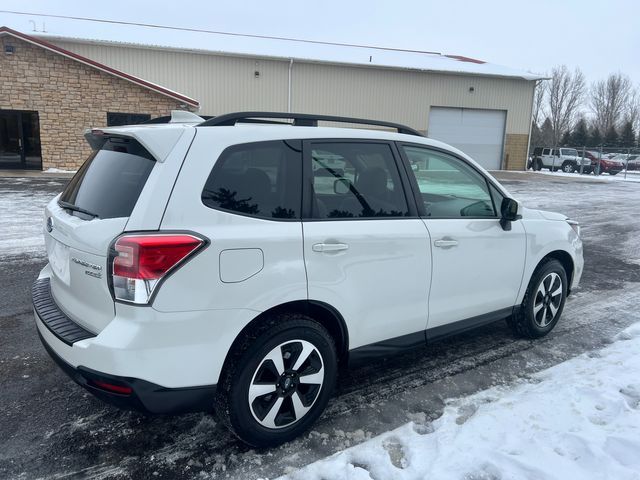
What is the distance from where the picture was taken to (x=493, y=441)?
113 inches

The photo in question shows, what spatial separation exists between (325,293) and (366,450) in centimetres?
90

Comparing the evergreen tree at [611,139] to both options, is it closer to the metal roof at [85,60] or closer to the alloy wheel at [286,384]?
the metal roof at [85,60]

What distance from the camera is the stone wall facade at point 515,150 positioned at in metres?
31.6

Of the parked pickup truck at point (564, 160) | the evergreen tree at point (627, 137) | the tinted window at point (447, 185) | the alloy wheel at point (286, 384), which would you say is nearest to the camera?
the alloy wheel at point (286, 384)

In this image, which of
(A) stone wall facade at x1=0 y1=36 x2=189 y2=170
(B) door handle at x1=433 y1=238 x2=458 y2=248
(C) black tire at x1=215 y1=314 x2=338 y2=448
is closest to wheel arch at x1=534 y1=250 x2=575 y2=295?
(B) door handle at x1=433 y1=238 x2=458 y2=248

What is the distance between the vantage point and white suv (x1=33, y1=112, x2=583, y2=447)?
2.40 m

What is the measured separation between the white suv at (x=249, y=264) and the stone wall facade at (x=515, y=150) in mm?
30272

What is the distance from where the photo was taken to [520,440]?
2.88 meters

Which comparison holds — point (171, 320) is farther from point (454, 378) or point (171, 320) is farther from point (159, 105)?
point (159, 105)

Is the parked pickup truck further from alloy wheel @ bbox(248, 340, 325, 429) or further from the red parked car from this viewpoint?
alloy wheel @ bbox(248, 340, 325, 429)

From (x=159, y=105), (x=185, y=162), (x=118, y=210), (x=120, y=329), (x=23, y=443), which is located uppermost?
(x=159, y=105)

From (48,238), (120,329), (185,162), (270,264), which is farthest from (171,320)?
(48,238)

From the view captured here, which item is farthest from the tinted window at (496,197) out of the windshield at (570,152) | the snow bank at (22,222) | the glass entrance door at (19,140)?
the windshield at (570,152)

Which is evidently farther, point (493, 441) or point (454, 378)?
point (454, 378)
